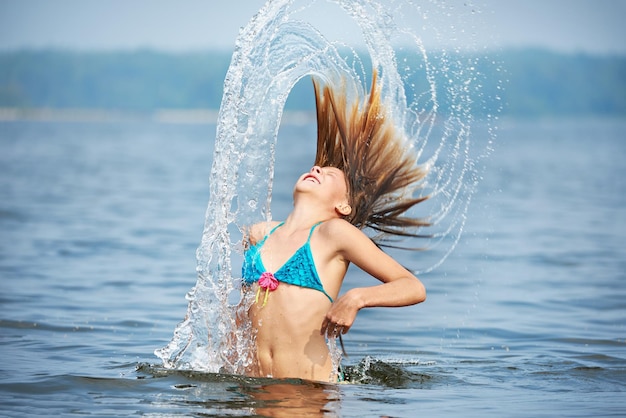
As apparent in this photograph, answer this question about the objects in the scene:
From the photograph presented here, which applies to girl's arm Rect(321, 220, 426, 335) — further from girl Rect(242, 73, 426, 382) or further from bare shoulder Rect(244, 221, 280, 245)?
bare shoulder Rect(244, 221, 280, 245)

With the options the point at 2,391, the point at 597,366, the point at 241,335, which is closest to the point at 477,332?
the point at 597,366

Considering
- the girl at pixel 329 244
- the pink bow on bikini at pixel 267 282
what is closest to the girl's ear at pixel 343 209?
the girl at pixel 329 244

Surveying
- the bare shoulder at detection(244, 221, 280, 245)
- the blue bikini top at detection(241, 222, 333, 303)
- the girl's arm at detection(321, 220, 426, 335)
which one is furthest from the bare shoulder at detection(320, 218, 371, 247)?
the bare shoulder at detection(244, 221, 280, 245)

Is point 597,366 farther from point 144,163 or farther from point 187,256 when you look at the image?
point 144,163

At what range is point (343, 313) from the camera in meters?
5.79

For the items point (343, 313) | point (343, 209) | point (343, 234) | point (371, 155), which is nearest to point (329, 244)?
point (343, 234)

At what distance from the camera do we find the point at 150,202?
78.1 feet

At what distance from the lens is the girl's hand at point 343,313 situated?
5.77m

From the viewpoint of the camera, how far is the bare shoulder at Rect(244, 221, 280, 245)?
6715 mm

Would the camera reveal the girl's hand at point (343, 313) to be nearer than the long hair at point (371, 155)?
Yes

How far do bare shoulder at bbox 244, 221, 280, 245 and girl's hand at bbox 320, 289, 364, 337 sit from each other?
0.98m

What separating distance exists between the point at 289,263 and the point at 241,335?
22.4 inches

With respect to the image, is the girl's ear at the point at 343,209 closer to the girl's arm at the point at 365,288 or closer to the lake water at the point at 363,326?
the girl's arm at the point at 365,288

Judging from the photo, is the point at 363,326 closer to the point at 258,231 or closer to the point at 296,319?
the point at 258,231
